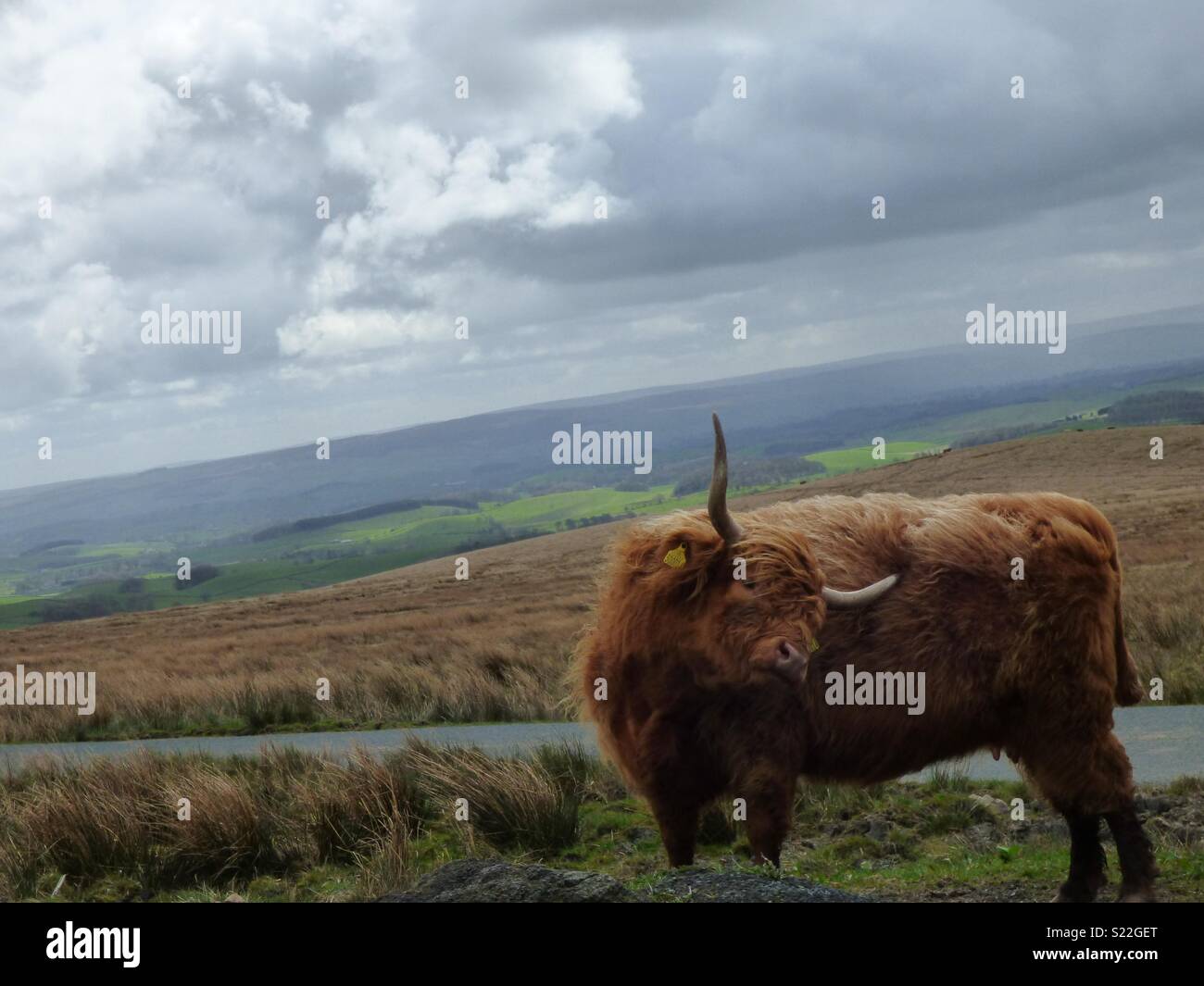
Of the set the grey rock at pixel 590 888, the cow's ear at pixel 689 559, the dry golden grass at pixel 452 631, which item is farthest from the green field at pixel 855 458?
the grey rock at pixel 590 888

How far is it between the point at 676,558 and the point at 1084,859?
2.51 m

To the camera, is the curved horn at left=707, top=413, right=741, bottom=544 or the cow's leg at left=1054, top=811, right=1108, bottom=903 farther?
the cow's leg at left=1054, top=811, right=1108, bottom=903

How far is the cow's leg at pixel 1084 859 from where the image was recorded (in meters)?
6.28

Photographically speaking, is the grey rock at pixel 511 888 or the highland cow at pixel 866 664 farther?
the highland cow at pixel 866 664

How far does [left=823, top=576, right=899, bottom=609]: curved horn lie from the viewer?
6230 mm

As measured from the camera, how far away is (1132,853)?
20.4 ft

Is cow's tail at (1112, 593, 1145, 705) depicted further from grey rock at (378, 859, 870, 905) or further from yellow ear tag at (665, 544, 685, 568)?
yellow ear tag at (665, 544, 685, 568)

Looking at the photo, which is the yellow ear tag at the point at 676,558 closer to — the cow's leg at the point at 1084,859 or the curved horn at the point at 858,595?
the curved horn at the point at 858,595

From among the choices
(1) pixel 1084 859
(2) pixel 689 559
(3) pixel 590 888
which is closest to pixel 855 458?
(1) pixel 1084 859

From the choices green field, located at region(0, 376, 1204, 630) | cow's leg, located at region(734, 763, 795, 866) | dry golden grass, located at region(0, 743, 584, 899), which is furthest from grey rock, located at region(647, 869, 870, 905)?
green field, located at region(0, 376, 1204, 630)
